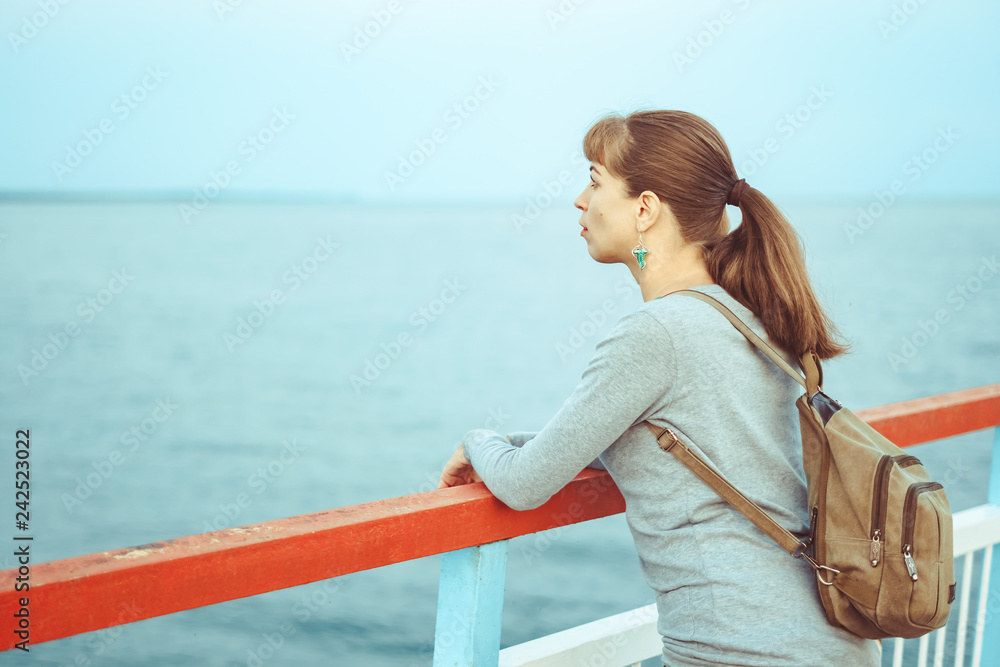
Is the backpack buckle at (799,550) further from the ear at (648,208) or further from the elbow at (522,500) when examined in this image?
the ear at (648,208)

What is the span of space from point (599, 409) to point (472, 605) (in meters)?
0.31

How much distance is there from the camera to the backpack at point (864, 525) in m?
1.13

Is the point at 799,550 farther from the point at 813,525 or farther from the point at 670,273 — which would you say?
the point at 670,273

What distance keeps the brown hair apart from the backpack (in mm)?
123

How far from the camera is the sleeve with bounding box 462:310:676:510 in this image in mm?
1188

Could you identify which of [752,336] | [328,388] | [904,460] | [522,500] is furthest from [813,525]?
[328,388]

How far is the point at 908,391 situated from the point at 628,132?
1303cm

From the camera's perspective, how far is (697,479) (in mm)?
1205

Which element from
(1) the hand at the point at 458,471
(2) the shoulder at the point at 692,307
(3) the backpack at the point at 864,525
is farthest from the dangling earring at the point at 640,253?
(1) the hand at the point at 458,471

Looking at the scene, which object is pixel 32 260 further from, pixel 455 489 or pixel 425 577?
pixel 455 489

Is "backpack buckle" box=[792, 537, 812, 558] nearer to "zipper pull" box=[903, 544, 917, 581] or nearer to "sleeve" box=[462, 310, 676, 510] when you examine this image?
"zipper pull" box=[903, 544, 917, 581]

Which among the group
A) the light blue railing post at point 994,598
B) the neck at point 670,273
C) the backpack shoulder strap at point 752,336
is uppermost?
the neck at point 670,273

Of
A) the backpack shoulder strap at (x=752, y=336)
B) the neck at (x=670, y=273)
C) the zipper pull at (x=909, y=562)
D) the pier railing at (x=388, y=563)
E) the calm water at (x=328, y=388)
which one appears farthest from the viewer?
the calm water at (x=328, y=388)

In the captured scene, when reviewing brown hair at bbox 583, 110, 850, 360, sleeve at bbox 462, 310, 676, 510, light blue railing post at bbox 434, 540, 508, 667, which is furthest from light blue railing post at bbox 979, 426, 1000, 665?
light blue railing post at bbox 434, 540, 508, 667
